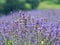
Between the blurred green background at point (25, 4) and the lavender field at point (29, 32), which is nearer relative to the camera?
the lavender field at point (29, 32)

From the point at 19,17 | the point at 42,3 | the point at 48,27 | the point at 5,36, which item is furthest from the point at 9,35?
the point at 42,3

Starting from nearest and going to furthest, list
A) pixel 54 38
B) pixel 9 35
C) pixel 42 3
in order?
pixel 54 38, pixel 9 35, pixel 42 3

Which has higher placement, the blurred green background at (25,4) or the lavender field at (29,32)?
the blurred green background at (25,4)

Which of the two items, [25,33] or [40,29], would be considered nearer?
[40,29]

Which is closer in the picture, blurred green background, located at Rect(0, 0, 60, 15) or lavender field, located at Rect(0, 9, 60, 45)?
lavender field, located at Rect(0, 9, 60, 45)

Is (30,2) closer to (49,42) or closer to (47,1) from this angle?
(47,1)

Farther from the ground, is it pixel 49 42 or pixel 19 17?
pixel 19 17

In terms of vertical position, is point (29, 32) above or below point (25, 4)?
below

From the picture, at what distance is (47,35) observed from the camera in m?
2.12

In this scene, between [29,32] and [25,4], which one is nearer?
[29,32]

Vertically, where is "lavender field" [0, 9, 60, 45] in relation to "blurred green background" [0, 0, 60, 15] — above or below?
below

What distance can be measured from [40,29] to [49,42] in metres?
0.13

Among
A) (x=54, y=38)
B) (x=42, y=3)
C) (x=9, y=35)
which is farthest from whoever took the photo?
(x=42, y=3)

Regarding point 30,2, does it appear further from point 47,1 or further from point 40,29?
point 40,29
